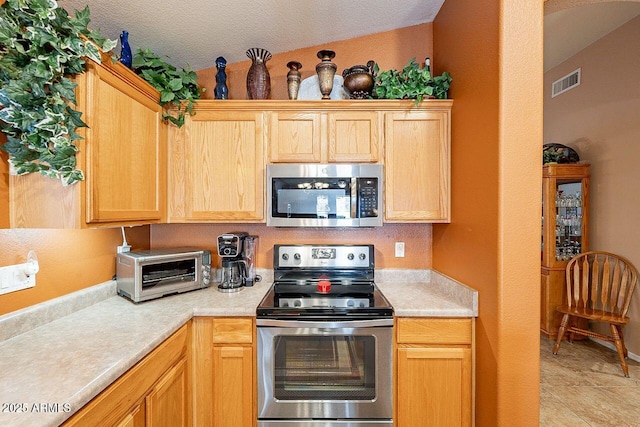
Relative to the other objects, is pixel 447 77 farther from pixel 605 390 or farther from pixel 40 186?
pixel 605 390

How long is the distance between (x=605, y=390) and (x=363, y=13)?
3.49m

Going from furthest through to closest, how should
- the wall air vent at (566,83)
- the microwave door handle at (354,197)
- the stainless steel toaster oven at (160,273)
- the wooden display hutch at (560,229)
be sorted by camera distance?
the wall air vent at (566,83) < the wooden display hutch at (560,229) < the microwave door handle at (354,197) < the stainless steel toaster oven at (160,273)

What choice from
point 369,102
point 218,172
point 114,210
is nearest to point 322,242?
point 218,172

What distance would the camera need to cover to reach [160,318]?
1.51 metres

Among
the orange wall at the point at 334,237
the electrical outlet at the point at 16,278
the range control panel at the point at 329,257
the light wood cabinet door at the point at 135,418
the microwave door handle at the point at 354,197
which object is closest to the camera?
the light wood cabinet door at the point at 135,418

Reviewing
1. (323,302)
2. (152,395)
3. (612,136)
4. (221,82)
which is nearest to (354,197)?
(323,302)

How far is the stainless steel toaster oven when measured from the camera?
5.72 ft

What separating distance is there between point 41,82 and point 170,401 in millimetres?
1477

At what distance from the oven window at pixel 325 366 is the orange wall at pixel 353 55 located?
1.86 m

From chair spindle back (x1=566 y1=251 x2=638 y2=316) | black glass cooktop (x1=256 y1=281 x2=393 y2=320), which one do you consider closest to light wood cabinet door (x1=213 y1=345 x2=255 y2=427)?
black glass cooktop (x1=256 y1=281 x2=393 y2=320)

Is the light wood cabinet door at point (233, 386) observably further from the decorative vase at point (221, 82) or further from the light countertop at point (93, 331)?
the decorative vase at point (221, 82)

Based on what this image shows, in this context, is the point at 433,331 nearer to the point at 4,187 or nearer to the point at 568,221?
the point at 4,187

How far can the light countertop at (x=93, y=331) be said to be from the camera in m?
0.88

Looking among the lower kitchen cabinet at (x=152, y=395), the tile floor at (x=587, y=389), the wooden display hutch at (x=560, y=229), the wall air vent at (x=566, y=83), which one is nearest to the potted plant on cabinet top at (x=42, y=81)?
the lower kitchen cabinet at (x=152, y=395)
